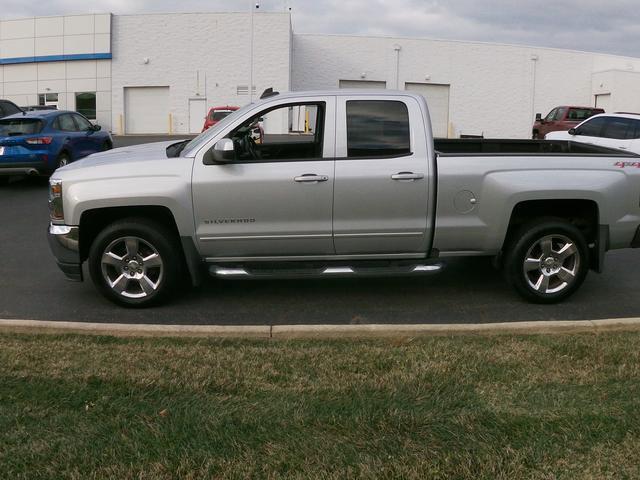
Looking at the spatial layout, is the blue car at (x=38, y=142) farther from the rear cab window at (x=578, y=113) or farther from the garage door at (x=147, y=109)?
the garage door at (x=147, y=109)

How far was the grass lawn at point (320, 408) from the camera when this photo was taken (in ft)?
10.9

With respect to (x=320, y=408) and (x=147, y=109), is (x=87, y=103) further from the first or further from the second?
(x=320, y=408)

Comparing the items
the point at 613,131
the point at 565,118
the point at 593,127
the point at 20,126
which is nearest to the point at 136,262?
the point at 20,126

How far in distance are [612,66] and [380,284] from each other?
151 ft

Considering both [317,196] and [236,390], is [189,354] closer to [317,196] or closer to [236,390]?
[236,390]

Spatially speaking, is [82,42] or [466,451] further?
[82,42]

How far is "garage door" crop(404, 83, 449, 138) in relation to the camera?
47.7m

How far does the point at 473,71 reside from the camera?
155 ft

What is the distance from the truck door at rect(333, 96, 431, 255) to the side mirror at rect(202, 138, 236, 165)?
0.92m

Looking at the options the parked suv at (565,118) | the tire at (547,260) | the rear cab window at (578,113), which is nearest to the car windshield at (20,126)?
the tire at (547,260)

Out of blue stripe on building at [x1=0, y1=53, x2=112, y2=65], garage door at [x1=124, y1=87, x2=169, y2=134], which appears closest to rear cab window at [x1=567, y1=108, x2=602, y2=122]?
garage door at [x1=124, y1=87, x2=169, y2=134]

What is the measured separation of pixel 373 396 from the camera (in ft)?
13.4

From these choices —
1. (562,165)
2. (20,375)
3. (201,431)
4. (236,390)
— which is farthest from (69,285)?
(562,165)

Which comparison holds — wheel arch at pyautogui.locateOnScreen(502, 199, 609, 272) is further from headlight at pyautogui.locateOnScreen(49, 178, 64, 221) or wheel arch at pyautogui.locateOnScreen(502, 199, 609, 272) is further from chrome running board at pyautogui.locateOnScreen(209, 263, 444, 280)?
headlight at pyautogui.locateOnScreen(49, 178, 64, 221)
